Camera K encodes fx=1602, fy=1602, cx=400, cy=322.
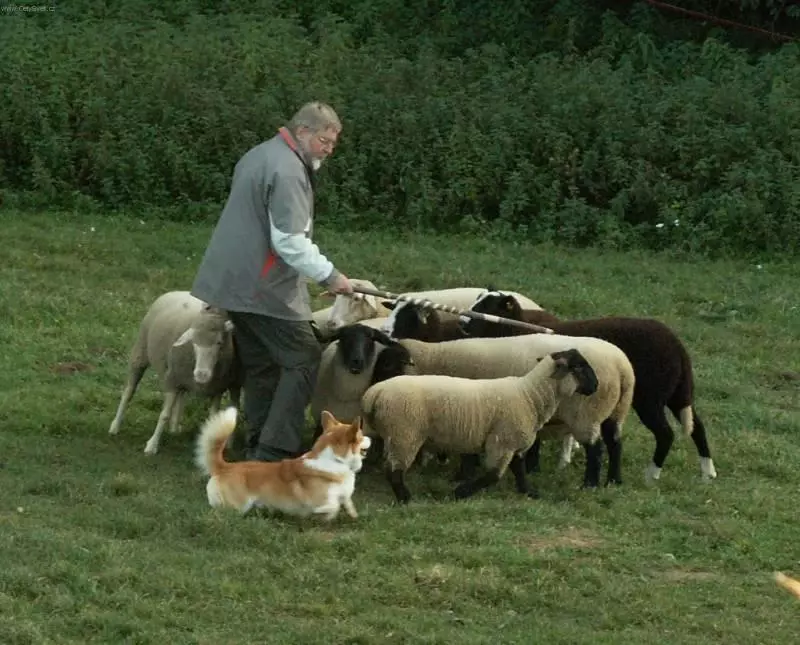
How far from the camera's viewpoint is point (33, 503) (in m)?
8.65

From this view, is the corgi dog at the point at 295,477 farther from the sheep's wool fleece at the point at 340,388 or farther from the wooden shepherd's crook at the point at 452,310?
the wooden shepherd's crook at the point at 452,310

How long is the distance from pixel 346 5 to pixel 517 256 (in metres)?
8.07

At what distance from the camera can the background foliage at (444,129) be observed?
690 inches

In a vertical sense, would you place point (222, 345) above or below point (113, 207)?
above

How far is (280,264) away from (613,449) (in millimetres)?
2412

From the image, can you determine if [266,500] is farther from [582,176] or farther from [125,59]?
[125,59]

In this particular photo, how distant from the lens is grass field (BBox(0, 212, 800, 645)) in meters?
6.96

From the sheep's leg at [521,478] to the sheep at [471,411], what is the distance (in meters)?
0.02

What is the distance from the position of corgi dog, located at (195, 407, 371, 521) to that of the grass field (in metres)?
0.12

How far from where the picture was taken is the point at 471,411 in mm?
9156

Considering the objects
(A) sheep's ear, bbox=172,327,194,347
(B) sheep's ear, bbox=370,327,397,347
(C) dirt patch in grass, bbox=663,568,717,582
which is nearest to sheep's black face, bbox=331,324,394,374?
(B) sheep's ear, bbox=370,327,397,347

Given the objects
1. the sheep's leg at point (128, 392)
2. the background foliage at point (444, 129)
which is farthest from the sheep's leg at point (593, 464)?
the background foliage at point (444, 129)

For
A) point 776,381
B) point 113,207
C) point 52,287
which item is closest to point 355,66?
point 113,207

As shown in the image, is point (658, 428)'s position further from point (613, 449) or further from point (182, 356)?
point (182, 356)
